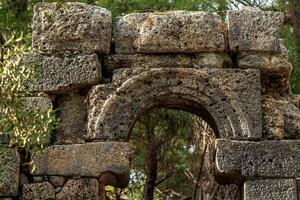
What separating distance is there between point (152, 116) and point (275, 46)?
375cm

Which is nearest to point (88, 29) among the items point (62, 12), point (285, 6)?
point (62, 12)

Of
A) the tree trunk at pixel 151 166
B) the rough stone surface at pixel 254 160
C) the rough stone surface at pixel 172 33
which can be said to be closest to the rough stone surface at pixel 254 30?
the rough stone surface at pixel 172 33

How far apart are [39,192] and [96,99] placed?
1.04 m

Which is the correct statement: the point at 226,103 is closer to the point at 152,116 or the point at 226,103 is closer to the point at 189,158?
the point at 152,116

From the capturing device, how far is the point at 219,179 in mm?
7445

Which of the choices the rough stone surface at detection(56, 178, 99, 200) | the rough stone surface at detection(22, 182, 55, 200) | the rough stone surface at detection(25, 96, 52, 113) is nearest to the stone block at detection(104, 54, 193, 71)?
the rough stone surface at detection(25, 96, 52, 113)

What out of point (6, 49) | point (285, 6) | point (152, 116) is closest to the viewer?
point (6, 49)

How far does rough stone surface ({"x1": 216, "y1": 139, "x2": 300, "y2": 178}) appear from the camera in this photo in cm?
728

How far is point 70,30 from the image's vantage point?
25.1 feet

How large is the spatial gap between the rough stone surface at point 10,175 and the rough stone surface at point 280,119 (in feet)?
7.92

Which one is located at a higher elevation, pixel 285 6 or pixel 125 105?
pixel 285 6

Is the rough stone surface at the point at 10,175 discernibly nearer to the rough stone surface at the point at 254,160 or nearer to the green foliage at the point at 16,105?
the green foliage at the point at 16,105

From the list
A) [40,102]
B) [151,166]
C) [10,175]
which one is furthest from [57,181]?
[151,166]

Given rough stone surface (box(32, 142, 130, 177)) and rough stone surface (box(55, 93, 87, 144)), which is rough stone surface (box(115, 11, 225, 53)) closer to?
rough stone surface (box(55, 93, 87, 144))
